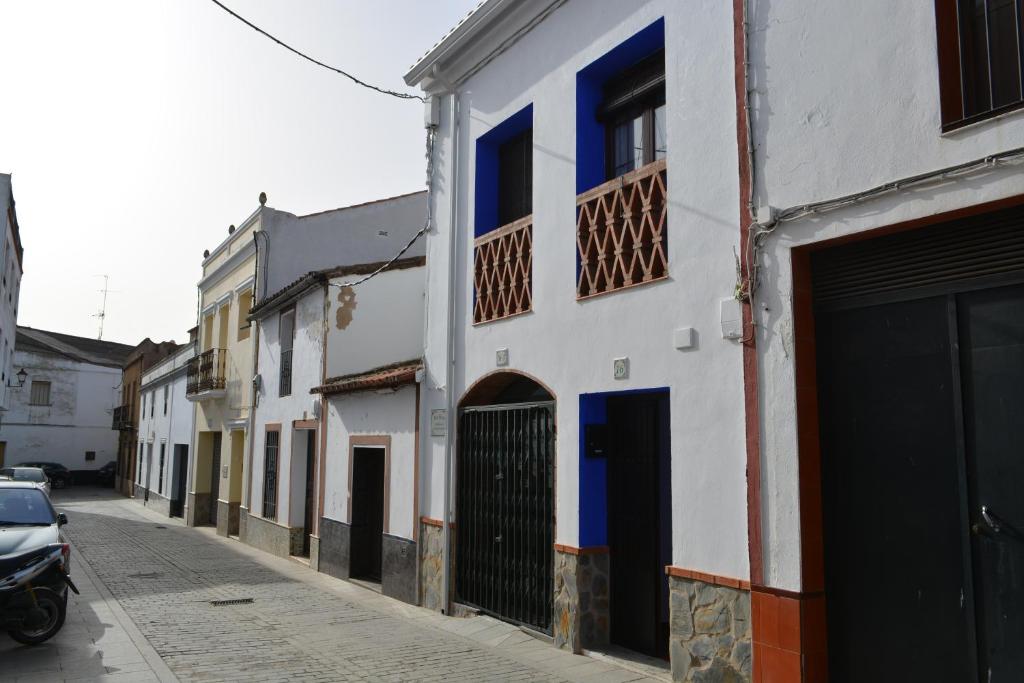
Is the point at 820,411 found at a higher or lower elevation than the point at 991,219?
lower

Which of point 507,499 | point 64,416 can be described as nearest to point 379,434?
point 507,499

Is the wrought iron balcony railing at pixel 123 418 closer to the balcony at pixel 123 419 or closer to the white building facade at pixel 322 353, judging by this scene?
the balcony at pixel 123 419

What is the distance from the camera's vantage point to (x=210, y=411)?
22.0 m

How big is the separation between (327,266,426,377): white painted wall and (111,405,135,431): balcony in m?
26.5

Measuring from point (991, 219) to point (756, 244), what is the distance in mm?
1518

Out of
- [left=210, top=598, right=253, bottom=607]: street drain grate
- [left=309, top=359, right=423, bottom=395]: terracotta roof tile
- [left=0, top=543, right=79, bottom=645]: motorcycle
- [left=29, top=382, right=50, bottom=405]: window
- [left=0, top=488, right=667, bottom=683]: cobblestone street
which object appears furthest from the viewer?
[left=29, top=382, right=50, bottom=405]: window

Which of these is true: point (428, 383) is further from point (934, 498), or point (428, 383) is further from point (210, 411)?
point (210, 411)

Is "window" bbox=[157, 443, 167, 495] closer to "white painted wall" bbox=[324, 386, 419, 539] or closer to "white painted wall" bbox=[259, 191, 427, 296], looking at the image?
"white painted wall" bbox=[259, 191, 427, 296]

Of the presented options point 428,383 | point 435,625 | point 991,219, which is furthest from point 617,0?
point 435,625

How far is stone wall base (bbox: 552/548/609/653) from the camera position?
23.9 ft

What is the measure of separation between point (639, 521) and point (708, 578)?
1663 millimetres

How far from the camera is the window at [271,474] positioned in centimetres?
1667

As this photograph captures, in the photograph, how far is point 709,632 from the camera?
5.81 metres

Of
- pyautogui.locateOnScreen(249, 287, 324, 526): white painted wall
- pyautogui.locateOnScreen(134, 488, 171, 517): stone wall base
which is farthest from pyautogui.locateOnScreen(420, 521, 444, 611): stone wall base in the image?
pyautogui.locateOnScreen(134, 488, 171, 517): stone wall base
